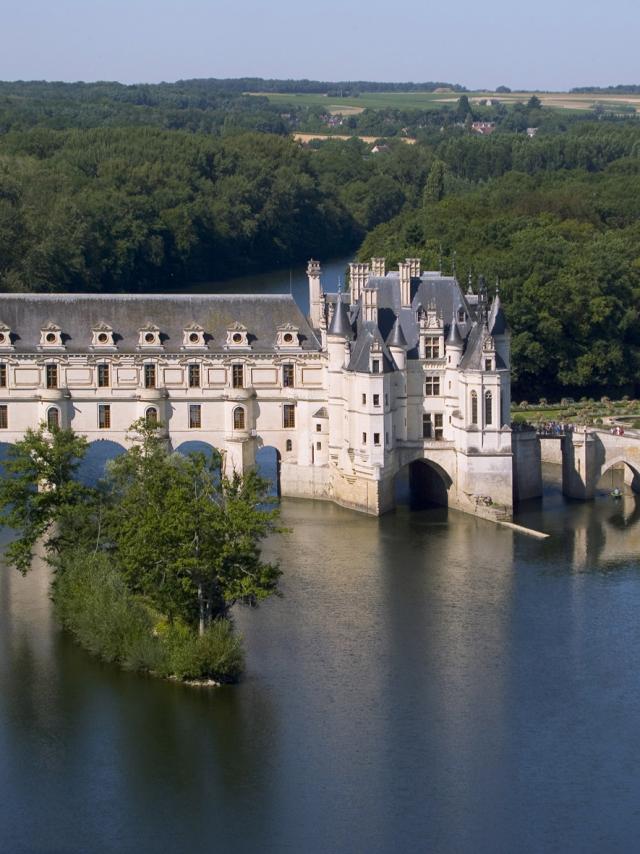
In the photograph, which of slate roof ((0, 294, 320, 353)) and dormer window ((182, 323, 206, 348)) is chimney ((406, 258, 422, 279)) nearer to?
slate roof ((0, 294, 320, 353))

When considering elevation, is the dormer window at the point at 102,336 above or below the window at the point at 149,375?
above

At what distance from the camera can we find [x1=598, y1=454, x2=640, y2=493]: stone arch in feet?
201

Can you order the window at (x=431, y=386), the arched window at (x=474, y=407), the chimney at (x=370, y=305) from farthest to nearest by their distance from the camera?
the window at (x=431, y=386)
the chimney at (x=370, y=305)
the arched window at (x=474, y=407)

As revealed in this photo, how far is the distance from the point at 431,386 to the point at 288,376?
447 cm

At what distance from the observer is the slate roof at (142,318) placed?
6059cm

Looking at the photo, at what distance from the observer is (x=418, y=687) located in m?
43.5

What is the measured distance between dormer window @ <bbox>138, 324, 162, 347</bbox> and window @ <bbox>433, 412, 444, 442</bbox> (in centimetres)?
879

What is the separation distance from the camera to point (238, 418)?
60.7m

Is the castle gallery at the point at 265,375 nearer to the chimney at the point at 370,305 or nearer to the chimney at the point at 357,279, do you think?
the chimney at the point at 370,305

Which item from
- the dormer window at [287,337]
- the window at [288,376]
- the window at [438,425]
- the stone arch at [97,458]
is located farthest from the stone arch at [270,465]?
the window at [438,425]

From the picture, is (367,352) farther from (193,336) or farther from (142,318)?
(142,318)

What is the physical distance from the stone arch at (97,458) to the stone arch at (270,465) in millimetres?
4546

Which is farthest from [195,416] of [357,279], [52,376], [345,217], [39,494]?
[345,217]

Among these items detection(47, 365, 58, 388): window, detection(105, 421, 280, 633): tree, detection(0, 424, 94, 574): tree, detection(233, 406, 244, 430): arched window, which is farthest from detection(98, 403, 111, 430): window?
detection(105, 421, 280, 633): tree
